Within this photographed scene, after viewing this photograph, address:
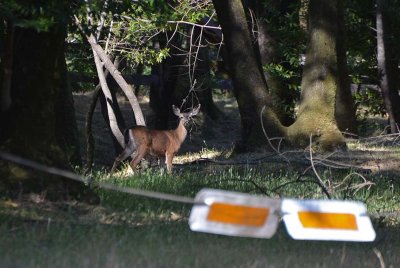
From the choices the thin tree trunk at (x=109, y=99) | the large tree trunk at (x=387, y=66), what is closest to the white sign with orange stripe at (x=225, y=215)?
the thin tree trunk at (x=109, y=99)

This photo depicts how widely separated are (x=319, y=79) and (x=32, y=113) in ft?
32.9

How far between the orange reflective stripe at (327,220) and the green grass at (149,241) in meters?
1.33

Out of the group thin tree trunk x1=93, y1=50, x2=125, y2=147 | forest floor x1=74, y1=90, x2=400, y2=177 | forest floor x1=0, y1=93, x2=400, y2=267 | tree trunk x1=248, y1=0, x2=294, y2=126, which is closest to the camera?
forest floor x1=0, y1=93, x2=400, y2=267

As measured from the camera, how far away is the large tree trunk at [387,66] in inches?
1032

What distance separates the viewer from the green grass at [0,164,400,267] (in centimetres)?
848

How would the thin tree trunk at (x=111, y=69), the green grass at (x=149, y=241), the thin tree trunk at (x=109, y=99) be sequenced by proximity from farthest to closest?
1. the thin tree trunk at (x=109, y=99)
2. the thin tree trunk at (x=111, y=69)
3. the green grass at (x=149, y=241)

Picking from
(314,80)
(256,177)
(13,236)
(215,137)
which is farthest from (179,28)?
(13,236)

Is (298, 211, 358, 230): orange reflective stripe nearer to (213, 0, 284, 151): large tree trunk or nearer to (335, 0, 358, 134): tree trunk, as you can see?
(213, 0, 284, 151): large tree trunk

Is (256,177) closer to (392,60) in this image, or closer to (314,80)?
(314,80)

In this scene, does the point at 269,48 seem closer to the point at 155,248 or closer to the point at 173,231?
the point at 173,231

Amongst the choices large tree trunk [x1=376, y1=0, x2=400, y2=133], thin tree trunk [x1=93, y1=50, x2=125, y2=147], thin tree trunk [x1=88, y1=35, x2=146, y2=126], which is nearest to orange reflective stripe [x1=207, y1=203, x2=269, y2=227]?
thin tree trunk [x1=88, y1=35, x2=146, y2=126]

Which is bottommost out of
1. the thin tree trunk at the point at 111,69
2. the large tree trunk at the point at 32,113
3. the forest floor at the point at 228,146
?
the forest floor at the point at 228,146

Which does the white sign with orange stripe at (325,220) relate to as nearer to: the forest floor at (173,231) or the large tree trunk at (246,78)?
the forest floor at (173,231)

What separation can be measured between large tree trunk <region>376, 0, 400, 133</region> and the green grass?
12846 millimetres
